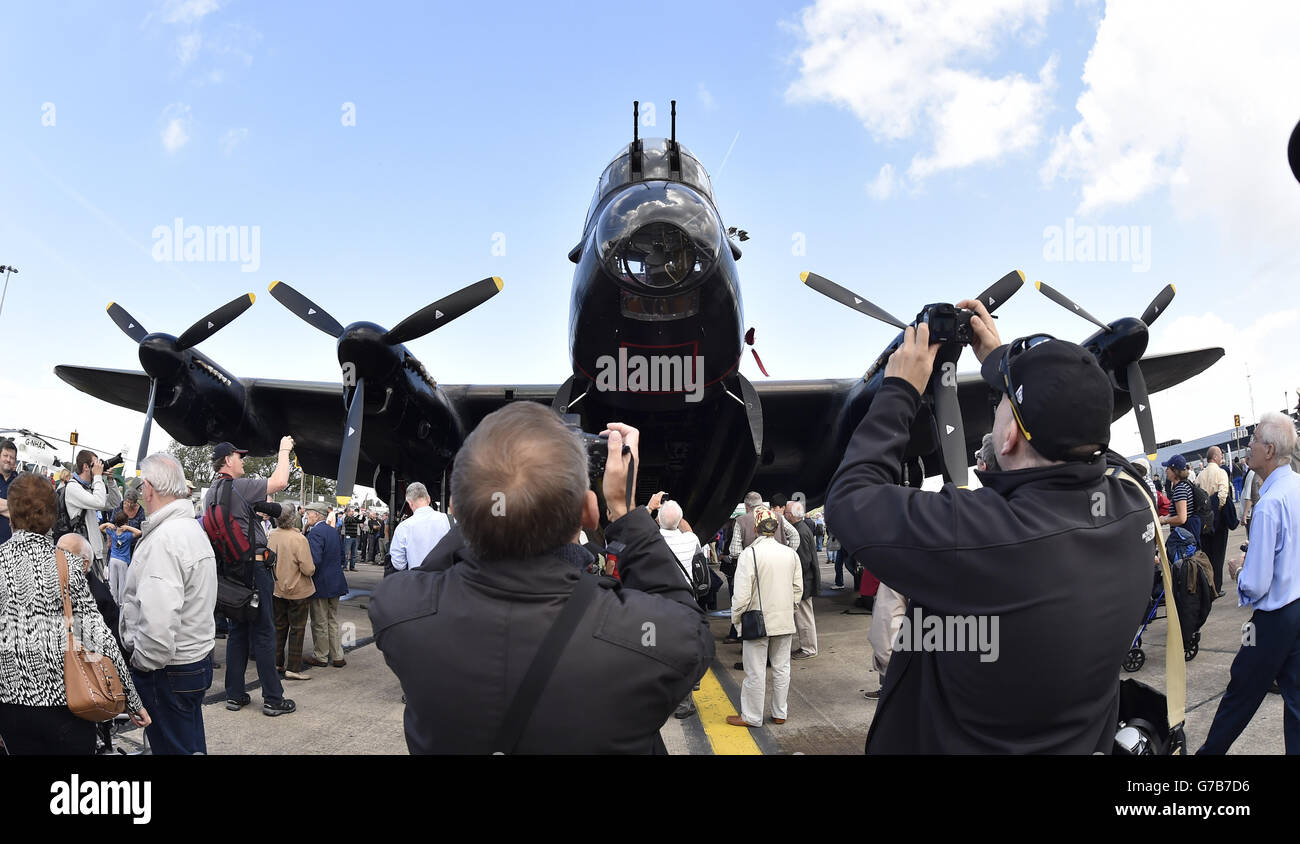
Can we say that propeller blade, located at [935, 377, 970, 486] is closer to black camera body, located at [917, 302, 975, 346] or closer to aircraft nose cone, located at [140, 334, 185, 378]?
black camera body, located at [917, 302, 975, 346]

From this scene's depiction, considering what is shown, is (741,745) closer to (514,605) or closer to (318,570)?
(514,605)

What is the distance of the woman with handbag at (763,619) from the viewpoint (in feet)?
20.1

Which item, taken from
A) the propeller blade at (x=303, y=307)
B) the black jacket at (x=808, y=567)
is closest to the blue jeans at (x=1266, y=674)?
the black jacket at (x=808, y=567)

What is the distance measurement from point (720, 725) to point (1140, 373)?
27.5 feet

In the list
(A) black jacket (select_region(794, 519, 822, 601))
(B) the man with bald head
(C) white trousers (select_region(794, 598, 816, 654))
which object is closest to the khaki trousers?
(C) white trousers (select_region(794, 598, 816, 654))

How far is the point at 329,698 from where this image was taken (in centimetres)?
689

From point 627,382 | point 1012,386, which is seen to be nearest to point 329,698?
point 627,382

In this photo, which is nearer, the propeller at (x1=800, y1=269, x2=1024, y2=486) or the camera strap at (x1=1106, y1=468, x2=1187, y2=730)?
the camera strap at (x1=1106, y1=468, x2=1187, y2=730)

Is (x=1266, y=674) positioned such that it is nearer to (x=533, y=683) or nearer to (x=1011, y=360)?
(x=1011, y=360)

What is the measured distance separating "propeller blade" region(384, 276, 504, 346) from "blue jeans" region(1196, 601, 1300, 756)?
8.84m

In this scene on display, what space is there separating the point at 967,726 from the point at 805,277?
29.9ft

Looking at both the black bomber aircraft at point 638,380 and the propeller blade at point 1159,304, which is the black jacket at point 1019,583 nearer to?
the black bomber aircraft at point 638,380

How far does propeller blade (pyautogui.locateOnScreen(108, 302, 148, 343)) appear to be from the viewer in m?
11.0

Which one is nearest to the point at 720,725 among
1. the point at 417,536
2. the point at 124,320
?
the point at 417,536
